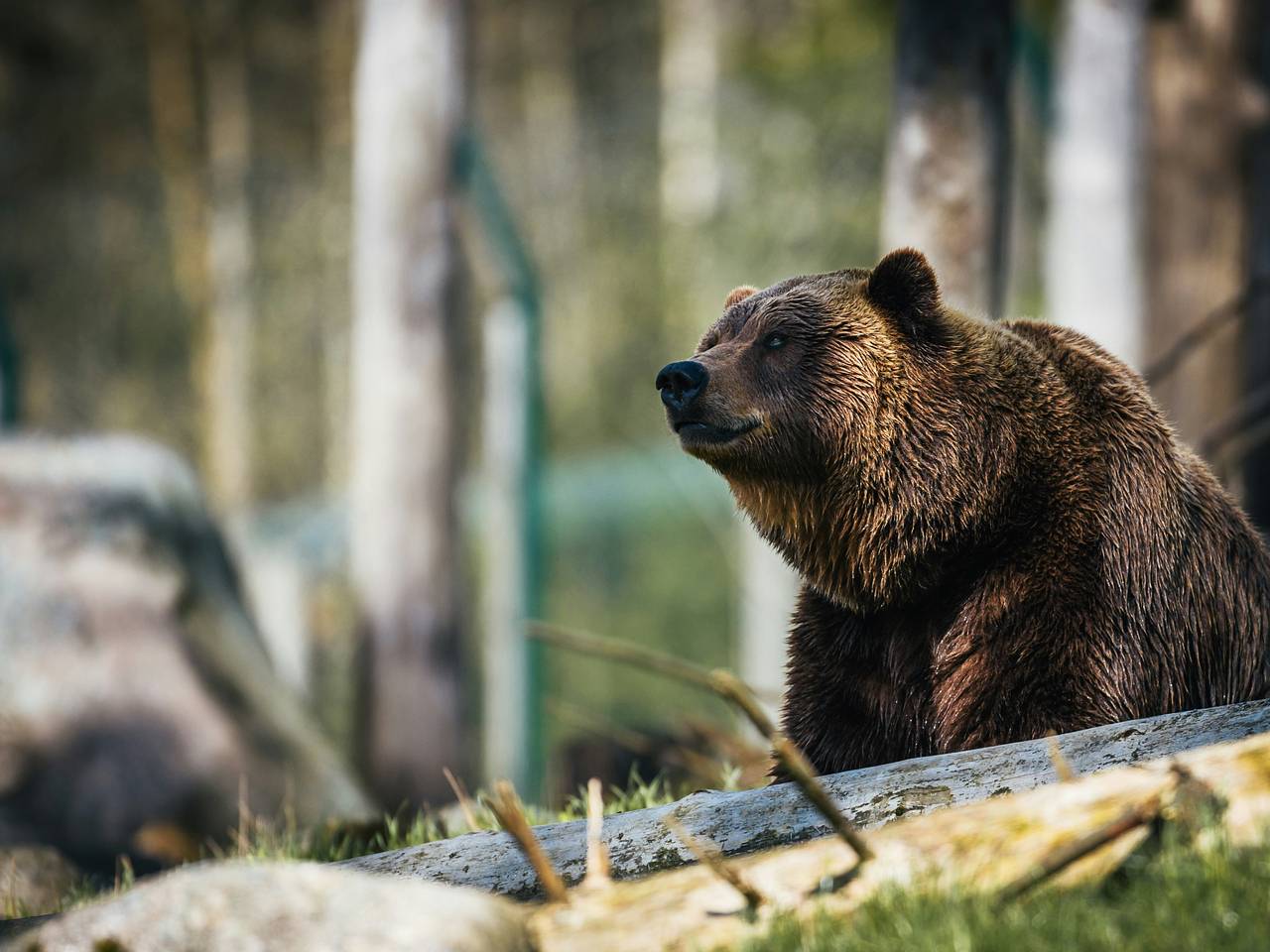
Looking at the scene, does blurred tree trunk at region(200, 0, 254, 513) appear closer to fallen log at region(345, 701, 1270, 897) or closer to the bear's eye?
the bear's eye

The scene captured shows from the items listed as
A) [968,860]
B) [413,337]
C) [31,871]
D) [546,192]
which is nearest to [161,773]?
[31,871]

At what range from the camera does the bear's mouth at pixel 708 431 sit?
3.62m

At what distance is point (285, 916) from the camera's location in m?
2.25

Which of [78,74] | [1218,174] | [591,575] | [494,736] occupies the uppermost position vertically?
[78,74]

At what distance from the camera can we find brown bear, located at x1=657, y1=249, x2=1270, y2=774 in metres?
3.37

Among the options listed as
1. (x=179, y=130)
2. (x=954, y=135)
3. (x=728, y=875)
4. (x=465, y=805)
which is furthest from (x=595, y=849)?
(x=179, y=130)

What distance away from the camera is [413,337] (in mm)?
8055

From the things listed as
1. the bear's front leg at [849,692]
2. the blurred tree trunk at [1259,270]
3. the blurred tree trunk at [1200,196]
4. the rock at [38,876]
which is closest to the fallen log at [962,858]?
the bear's front leg at [849,692]

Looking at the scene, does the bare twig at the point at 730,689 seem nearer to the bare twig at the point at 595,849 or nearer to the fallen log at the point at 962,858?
the fallen log at the point at 962,858

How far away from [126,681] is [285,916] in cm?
427

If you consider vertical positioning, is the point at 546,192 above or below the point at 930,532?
above

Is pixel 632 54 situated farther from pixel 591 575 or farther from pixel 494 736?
pixel 494 736

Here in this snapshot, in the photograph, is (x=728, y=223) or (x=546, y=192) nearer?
(x=728, y=223)

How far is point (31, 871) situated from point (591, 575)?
1588cm
